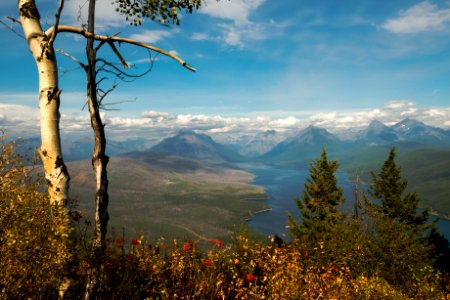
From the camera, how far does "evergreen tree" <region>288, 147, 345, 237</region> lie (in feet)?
127

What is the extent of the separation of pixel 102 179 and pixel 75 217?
1187mm

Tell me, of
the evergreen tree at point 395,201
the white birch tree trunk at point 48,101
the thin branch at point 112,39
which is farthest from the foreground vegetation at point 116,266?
the evergreen tree at point 395,201

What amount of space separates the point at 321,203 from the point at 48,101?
38.4 m

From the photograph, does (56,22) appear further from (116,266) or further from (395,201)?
(395,201)

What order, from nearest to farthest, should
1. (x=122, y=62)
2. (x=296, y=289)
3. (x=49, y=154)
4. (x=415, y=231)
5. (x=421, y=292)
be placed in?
(x=49, y=154)
(x=122, y=62)
(x=296, y=289)
(x=421, y=292)
(x=415, y=231)

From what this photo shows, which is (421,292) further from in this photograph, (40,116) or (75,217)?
(40,116)

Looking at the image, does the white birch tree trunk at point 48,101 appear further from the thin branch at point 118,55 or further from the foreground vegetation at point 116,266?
the thin branch at point 118,55

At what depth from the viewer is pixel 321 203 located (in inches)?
1556

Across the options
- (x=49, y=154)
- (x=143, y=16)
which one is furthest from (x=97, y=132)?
(x=143, y=16)

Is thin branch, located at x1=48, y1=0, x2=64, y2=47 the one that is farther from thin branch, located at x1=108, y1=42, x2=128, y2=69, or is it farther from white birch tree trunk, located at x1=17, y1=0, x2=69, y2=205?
thin branch, located at x1=108, y1=42, x2=128, y2=69

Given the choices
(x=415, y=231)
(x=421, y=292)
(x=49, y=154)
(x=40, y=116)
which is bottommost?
(x=415, y=231)

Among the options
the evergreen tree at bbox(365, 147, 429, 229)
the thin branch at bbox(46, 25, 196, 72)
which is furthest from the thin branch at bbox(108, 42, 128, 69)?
the evergreen tree at bbox(365, 147, 429, 229)

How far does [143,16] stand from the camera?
22.3ft

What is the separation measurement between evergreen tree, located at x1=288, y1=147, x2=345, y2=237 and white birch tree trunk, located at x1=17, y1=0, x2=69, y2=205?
121 ft
